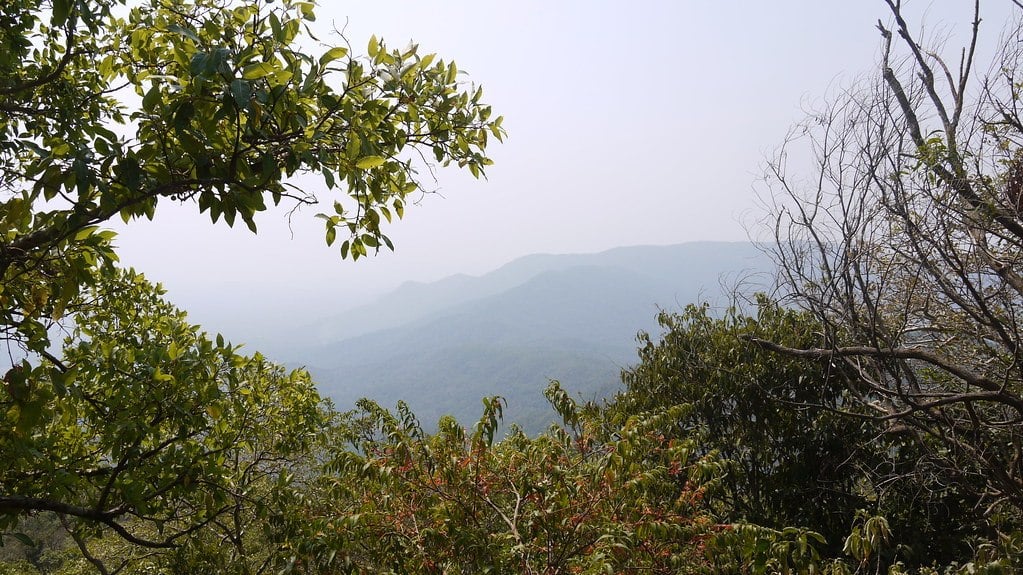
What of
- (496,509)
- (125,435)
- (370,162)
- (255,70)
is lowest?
(496,509)

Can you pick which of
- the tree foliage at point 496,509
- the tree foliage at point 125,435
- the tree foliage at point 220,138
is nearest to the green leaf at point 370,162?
the tree foliage at point 220,138

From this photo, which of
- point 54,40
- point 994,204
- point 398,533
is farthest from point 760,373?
point 54,40

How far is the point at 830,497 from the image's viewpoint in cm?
861

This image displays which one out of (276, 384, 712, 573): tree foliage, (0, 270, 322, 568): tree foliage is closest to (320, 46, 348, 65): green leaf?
(0, 270, 322, 568): tree foliage

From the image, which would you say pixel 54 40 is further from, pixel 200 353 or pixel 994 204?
pixel 994 204

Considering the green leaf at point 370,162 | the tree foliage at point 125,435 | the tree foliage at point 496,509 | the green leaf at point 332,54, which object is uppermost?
the green leaf at point 332,54

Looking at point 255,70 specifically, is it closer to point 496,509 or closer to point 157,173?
point 157,173

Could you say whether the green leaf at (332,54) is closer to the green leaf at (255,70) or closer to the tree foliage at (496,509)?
the green leaf at (255,70)

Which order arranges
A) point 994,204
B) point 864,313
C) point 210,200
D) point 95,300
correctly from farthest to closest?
point 864,313 → point 994,204 → point 95,300 → point 210,200

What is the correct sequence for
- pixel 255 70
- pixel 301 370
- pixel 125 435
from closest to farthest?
pixel 255 70 < pixel 125 435 < pixel 301 370

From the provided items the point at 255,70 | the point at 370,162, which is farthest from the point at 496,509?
the point at 255,70

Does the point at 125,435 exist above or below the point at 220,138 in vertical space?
below

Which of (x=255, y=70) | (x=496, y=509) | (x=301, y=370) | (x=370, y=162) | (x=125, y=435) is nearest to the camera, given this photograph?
(x=255, y=70)

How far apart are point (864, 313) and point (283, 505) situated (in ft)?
20.7
